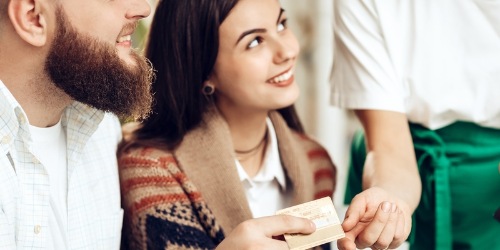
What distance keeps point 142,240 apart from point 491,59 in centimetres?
95

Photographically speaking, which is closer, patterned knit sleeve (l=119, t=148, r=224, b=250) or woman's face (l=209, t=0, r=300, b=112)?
patterned knit sleeve (l=119, t=148, r=224, b=250)

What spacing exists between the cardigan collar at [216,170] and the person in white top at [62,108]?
0.24m

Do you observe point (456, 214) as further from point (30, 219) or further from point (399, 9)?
point (30, 219)

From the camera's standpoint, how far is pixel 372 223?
1550mm

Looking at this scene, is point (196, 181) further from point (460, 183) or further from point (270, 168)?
point (460, 183)

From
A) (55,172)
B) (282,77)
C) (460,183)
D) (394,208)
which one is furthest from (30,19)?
(460,183)

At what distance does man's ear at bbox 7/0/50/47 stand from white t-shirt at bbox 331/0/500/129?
2.38ft

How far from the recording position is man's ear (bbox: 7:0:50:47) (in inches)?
59.4

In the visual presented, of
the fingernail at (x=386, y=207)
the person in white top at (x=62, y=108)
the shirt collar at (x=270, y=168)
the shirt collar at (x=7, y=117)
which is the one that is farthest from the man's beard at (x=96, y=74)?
the fingernail at (x=386, y=207)

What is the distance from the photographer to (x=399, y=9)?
188 cm

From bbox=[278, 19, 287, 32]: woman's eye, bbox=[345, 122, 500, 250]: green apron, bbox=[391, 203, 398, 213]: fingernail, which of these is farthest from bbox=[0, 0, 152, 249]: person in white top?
bbox=[345, 122, 500, 250]: green apron

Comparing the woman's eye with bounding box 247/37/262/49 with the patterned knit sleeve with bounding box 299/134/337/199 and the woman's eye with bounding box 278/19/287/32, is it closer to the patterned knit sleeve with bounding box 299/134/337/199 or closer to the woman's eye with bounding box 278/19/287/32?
the woman's eye with bounding box 278/19/287/32

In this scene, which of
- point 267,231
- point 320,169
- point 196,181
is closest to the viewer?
point 267,231

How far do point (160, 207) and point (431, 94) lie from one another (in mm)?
712
